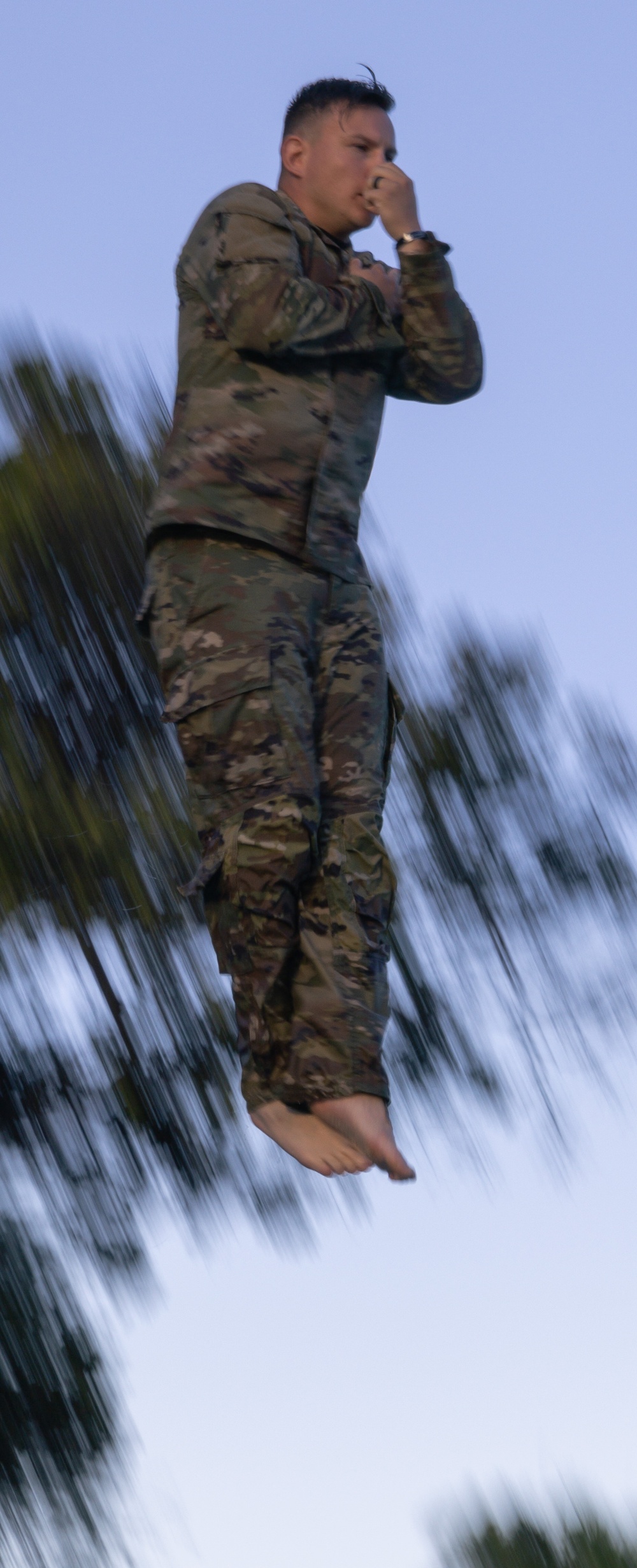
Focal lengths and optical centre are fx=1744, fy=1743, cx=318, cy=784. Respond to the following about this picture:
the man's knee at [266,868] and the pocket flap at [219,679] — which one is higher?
the pocket flap at [219,679]

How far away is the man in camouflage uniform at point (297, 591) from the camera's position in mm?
2557

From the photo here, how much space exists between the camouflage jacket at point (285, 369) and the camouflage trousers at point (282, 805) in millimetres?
68

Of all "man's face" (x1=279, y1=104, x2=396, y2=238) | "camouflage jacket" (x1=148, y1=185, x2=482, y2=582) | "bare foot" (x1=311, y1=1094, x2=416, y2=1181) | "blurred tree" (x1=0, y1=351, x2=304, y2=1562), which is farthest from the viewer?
"blurred tree" (x1=0, y1=351, x2=304, y2=1562)

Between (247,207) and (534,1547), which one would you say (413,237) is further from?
(534,1547)

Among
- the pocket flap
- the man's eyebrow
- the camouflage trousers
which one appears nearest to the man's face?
the man's eyebrow

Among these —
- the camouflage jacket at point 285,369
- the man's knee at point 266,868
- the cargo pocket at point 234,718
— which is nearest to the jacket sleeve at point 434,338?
the camouflage jacket at point 285,369

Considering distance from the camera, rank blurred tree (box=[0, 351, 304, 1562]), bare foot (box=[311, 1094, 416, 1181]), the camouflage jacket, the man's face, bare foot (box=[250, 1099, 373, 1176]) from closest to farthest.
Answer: bare foot (box=[311, 1094, 416, 1181]), bare foot (box=[250, 1099, 373, 1176]), the camouflage jacket, the man's face, blurred tree (box=[0, 351, 304, 1562])

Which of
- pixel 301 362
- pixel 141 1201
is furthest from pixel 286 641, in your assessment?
pixel 141 1201

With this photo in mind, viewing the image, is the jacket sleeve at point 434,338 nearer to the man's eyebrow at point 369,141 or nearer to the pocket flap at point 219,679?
the man's eyebrow at point 369,141

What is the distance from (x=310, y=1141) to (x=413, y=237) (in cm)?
137

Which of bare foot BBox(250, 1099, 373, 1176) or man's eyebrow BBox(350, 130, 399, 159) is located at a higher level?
man's eyebrow BBox(350, 130, 399, 159)

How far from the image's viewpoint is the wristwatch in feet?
8.71

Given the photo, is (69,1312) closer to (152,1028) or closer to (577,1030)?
(152,1028)

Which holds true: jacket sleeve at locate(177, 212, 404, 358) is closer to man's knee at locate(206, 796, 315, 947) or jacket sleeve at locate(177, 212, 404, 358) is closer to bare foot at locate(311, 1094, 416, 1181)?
man's knee at locate(206, 796, 315, 947)
